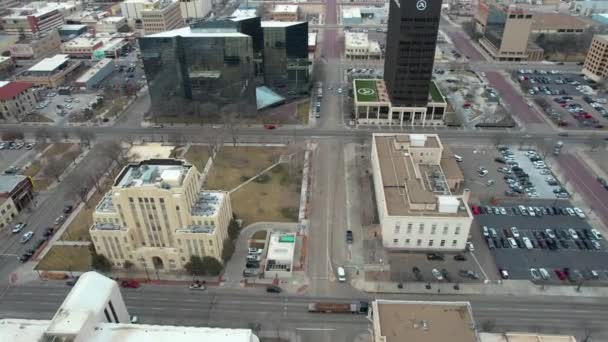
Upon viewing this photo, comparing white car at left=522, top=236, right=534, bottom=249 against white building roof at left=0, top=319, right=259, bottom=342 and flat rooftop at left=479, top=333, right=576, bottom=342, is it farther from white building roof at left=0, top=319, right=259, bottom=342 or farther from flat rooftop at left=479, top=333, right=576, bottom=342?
white building roof at left=0, top=319, right=259, bottom=342

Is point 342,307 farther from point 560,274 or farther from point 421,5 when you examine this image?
point 421,5

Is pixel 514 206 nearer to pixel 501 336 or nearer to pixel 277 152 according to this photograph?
pixel 501 336

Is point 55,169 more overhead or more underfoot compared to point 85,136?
more underfoot

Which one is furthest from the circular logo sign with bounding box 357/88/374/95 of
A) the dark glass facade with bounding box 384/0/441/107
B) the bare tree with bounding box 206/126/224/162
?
the bare tree with bounding box 206/126/224/162

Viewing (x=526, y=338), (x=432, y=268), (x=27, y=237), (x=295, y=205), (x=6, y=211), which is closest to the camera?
(x=526, y=338)

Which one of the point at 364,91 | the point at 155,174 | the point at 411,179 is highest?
the point at 155,174

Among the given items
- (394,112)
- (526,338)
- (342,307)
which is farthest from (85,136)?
(526,338)

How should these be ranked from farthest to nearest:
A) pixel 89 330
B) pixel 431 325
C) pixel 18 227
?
pixel 18 227 → pixel 431 325 → pixel 89 330
